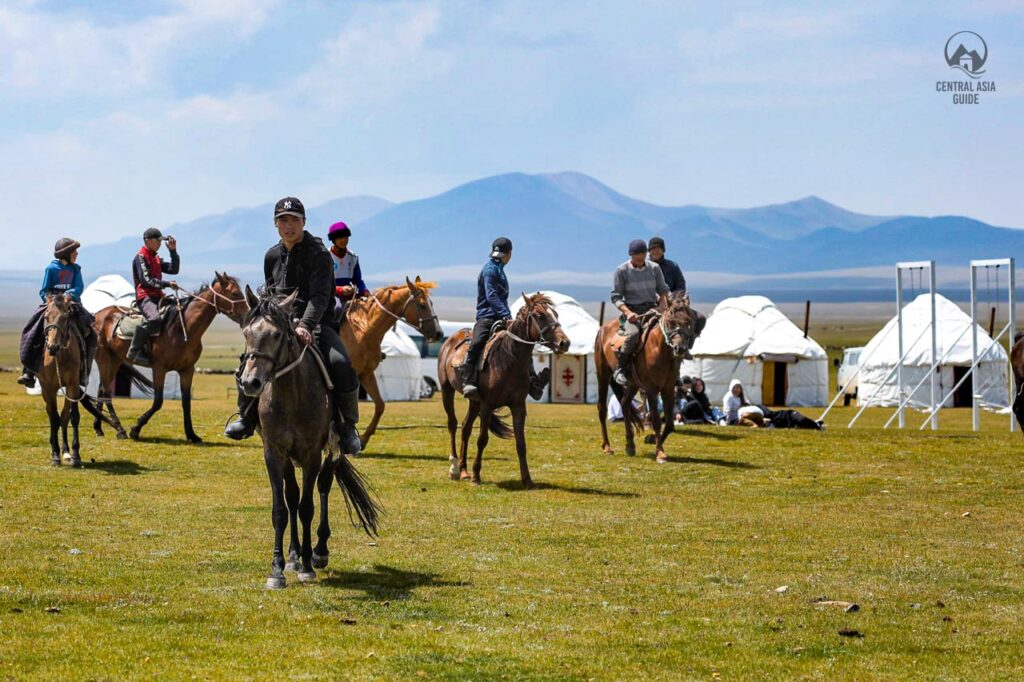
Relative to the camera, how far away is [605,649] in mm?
7129

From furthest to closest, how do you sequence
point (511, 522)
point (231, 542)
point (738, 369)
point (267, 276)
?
point (738, 369), point (511, 522), point (231, 542), point (267, 276)

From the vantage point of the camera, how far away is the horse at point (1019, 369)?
16.8 metres

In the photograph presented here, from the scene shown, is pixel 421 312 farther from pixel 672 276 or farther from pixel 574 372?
pixel 574 372

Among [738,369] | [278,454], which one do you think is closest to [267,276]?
[278,454]

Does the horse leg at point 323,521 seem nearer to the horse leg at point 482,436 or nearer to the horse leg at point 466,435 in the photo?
the horse leg at point 482,436

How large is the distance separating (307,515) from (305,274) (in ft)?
5.62

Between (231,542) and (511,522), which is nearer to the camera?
(231,542)

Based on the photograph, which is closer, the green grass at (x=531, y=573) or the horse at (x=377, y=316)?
the green grass at (x=531, y=573)

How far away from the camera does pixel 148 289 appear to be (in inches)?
754

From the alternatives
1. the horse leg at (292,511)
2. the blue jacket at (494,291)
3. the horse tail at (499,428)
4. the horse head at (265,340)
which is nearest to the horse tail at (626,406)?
the horse tail at (499,428)

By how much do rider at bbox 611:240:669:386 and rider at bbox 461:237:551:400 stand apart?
3.49 meters

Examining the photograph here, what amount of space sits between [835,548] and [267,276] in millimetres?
5134

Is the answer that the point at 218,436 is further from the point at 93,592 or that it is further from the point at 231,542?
the point at 93,592

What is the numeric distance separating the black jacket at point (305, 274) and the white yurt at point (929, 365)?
32.4 m
